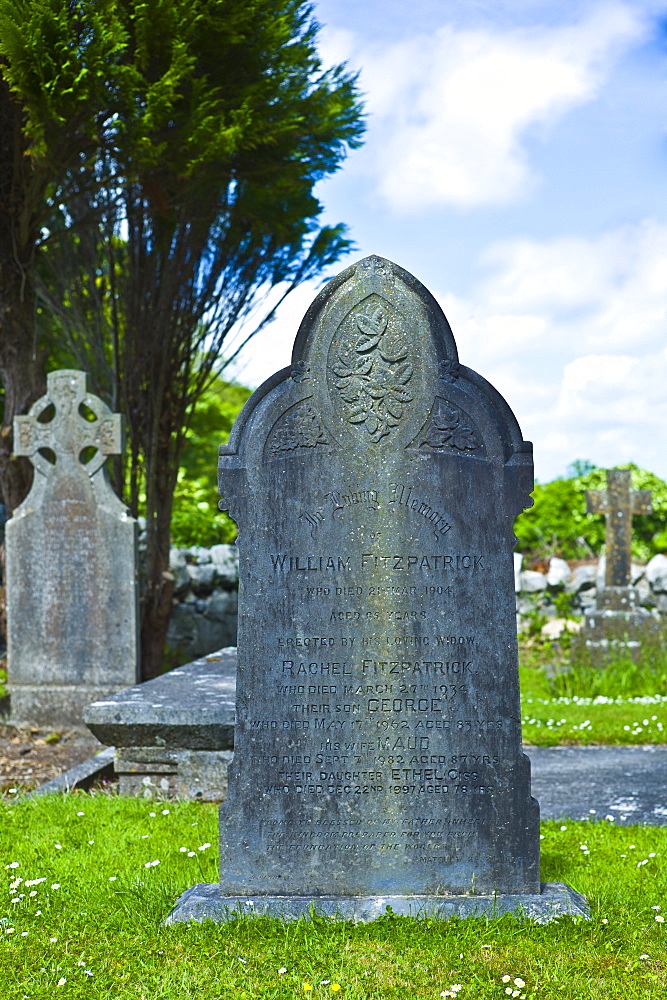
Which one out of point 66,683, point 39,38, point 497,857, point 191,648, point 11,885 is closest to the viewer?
point 497,857

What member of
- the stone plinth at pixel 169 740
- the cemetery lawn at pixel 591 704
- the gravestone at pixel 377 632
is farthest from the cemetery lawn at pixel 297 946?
the cemetery lawn at pixel 591 704

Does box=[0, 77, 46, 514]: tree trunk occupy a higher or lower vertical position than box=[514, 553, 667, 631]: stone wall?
higher

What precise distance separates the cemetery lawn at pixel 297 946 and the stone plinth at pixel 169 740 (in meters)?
1.08

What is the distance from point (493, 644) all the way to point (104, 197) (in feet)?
25.7

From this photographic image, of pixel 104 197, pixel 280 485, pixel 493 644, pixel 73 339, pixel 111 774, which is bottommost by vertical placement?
pixel 111 774

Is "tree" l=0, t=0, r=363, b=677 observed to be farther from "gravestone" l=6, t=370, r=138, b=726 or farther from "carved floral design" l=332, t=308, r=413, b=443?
"carved floral design" l=332, t=308, r=413, b=443

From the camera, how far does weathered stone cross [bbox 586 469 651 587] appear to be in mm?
11031

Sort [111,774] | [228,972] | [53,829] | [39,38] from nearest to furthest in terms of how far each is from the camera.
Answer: [228,972], [53,829], [111,774], [39,38]

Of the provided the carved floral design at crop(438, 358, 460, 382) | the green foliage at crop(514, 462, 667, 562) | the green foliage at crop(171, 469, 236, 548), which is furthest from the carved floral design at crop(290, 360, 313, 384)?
the green foliage at crop(514, 462, 667, 562)

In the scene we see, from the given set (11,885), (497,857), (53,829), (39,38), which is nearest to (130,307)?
(39,38)

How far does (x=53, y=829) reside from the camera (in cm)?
508

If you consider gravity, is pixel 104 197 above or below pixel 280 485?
above

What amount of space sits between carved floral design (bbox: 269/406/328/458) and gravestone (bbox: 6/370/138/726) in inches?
170

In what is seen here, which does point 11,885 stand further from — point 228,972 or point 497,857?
point 497,857
